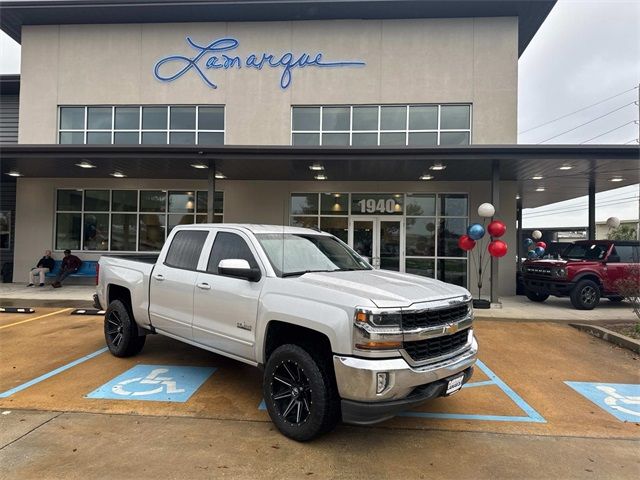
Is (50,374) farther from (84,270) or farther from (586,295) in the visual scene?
(586,295)

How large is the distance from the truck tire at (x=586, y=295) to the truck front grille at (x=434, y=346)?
29.0ft

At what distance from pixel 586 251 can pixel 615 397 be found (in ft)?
26.8

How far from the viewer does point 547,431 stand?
3.91 m

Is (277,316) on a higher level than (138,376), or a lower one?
higher

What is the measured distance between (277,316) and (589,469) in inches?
116

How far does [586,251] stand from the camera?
11.6 metres

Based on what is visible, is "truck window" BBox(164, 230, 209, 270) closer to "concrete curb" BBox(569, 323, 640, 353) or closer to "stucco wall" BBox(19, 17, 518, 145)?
"concrete curb" BBox(569, 323, 640, 353)

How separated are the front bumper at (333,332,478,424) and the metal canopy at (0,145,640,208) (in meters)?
7.68

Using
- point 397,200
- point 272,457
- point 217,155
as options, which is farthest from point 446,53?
point 272,457

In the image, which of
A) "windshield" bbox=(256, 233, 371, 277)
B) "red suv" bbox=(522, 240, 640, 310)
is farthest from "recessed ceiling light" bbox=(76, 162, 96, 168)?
"red suv" bbox=(522, 240, 640, 310)

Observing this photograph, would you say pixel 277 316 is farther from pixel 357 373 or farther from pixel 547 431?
pixel 547 431

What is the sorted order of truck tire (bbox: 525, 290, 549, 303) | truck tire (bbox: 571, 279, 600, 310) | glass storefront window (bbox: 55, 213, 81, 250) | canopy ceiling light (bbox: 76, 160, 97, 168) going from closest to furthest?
1. truck tire (bbox: 571, 279, 600, 310)
2. canopy ceiling light (bbox: 76, 160, 97, 168)
3. truck tire (bbox: 525, 290, 549, 303)
4. glass storefront window (bbox: 55, 213, 81, 250)

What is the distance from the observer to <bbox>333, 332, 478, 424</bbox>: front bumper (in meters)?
3.13

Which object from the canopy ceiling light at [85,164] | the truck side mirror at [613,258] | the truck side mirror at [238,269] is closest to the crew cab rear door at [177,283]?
the truck side mirror at [238,269]
